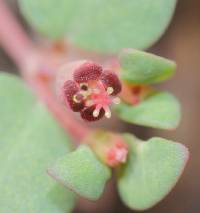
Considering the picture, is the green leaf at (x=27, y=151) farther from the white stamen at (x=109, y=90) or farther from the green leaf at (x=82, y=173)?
the white stamen at (x=109, y=90)

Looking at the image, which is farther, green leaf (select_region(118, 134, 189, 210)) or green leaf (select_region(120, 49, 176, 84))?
green leaf (select_region(120, 49, 176, 84))

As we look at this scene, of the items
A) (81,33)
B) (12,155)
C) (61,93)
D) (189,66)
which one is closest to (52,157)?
(12,155)

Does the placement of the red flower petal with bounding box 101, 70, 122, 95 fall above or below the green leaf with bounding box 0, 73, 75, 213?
above

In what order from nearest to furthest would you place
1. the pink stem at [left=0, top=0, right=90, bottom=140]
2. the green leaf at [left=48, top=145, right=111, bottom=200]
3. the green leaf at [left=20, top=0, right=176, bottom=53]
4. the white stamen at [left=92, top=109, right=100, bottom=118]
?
1. the green leaf at [left=48, top=145, right=111, bottom=200]
2. the white stamen at [left=92, top=109, right=100, bottom=118]
3. the green leaf at [left=20, top=0, right=176, bottom=53]
4. the pink stem at [left=0, top=0, right=90, bottom=140]

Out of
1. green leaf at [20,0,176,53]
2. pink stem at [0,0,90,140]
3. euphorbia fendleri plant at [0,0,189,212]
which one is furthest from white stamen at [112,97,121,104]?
→ green leaf at [20,0,176,53]

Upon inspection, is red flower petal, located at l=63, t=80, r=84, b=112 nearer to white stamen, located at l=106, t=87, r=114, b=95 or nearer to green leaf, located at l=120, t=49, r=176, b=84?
white stamen, located at l=106, t=87, r=114, b=95

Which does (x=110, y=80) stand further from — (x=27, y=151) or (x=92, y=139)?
(x=27, y=151)

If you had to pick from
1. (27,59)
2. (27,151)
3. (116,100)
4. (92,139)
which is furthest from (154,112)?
(27,59)
